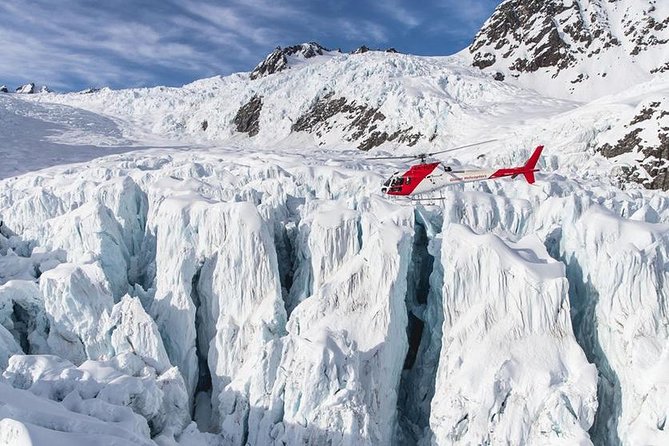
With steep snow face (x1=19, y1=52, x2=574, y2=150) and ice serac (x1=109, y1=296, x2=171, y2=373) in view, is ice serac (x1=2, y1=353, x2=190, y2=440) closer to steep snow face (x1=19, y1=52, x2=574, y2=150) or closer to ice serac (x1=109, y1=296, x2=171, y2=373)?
ice serac (x1=109, y1=296, x2=171, y2=373)

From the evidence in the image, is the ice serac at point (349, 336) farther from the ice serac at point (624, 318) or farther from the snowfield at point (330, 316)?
the ice serac at point (624, 318)

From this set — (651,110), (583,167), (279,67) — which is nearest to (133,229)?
(583,167)

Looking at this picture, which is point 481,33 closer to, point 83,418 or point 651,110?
point 651,110

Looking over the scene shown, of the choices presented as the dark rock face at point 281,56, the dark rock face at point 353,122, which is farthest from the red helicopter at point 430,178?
the dark rock face at point 281,56

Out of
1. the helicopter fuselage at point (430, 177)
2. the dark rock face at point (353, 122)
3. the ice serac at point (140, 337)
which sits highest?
the dark rock face at point (353, 122)

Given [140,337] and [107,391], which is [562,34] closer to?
[140,337]

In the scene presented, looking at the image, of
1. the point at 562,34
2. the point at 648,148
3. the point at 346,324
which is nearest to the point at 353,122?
the point at 648,148
